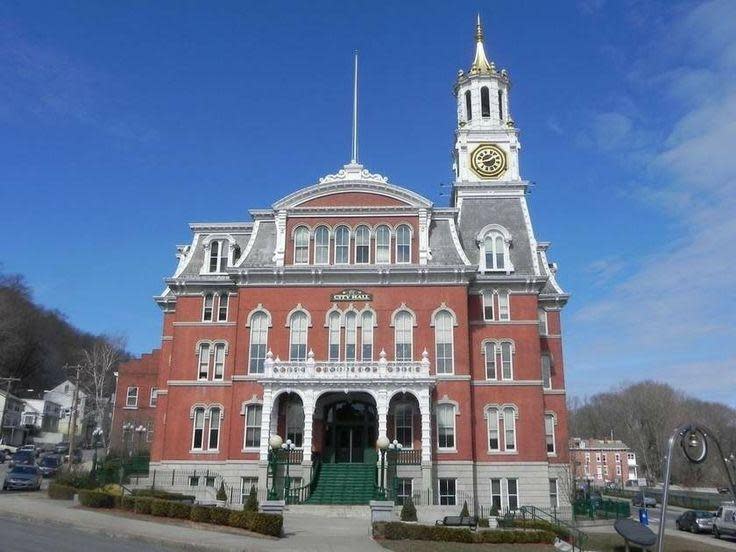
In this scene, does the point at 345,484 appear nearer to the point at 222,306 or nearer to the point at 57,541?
the point at 222,306

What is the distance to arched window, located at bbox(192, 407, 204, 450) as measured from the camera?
123ft

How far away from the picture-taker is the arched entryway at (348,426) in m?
36.4

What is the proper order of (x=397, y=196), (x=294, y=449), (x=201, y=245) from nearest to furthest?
(x=294, y=449)
(x=397, y=196)
(x=201, y=245)

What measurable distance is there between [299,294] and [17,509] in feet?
58.8

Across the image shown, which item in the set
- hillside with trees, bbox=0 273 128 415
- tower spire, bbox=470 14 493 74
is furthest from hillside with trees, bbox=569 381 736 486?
hillside with trees, bbox=0 273 128 415

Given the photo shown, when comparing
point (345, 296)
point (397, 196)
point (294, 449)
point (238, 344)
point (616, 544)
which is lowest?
point (616, 544)

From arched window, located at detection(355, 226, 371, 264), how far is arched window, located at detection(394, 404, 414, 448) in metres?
8.69

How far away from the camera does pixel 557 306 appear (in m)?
41.5

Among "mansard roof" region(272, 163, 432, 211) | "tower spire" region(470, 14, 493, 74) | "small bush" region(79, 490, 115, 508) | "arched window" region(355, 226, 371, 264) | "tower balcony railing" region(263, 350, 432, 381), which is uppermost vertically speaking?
"tower spire" region(470, 14, 493, 74)

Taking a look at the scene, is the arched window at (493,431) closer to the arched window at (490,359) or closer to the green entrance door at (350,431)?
the arched window at (490,359)

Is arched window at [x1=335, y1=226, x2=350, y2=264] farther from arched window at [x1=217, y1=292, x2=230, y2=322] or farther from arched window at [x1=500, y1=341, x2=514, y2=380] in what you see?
arched window at [x1=500, y1=341, x2=514, y2=380]

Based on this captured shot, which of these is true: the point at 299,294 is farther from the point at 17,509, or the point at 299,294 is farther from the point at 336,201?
the point at 17,509

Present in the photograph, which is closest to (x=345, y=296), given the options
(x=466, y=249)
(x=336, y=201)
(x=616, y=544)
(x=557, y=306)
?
(x=336, y=201)

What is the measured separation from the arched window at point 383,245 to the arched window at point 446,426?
9.00 metres
